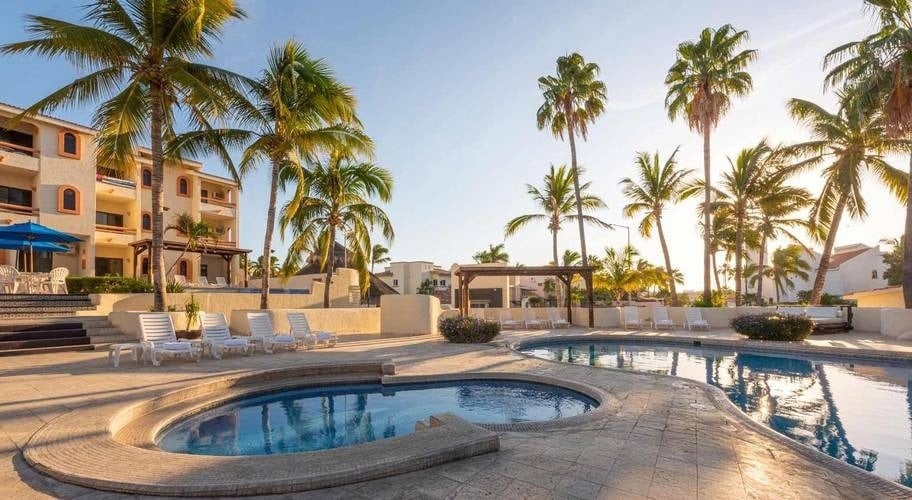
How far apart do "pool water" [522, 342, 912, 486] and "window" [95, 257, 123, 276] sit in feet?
78.4

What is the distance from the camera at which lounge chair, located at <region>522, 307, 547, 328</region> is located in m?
20.6

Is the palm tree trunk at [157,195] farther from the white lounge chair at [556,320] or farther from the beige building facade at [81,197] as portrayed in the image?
the white lounge chair at [556,320]

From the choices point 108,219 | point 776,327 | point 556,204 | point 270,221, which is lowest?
point 776,327

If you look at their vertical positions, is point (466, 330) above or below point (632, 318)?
above

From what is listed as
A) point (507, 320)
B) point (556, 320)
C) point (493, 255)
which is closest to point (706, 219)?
point (556, 320)

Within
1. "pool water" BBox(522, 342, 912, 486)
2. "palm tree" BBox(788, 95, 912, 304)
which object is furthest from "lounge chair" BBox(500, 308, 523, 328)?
"palm tree" BBox(788, 95, 912, 304)

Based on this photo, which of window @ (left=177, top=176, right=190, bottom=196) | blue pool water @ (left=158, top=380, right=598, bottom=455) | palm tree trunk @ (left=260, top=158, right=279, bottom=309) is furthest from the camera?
window @ (left=177, top=176, right=190, bottom=196)

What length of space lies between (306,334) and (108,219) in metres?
21.0

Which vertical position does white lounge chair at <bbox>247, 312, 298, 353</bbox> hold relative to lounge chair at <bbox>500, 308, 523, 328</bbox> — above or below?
above

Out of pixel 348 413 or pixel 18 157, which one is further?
pixel 18 157

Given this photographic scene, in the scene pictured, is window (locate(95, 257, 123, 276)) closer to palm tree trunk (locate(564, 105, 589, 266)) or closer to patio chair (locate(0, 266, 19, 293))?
patio chair (locate(0, 266, 19, 293))

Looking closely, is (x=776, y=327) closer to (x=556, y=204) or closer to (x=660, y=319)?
(x=660, y=319)

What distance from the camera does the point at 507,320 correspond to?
68.2ft

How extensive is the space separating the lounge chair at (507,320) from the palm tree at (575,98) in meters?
5.57
